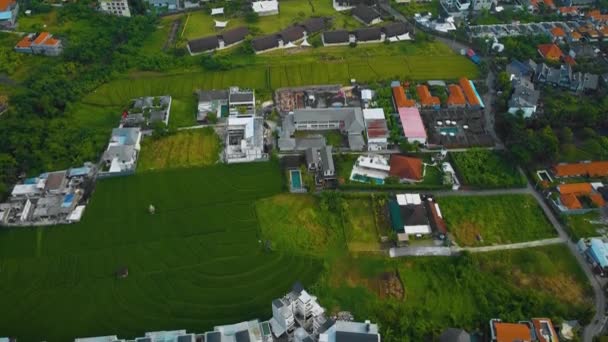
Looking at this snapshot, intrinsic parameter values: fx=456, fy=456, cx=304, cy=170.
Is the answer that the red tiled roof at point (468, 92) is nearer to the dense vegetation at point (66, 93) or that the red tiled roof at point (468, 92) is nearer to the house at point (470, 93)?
the house at point (470, 93)

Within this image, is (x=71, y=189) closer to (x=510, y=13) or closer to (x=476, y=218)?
(x=476, y=218)

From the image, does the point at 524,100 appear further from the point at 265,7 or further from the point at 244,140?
the point at 265,7

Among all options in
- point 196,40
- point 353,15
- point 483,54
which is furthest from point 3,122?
point 483,54

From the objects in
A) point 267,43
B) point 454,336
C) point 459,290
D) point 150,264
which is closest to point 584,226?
point 459,290

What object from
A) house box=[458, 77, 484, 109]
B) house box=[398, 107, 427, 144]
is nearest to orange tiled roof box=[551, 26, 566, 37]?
house box=[458, 77, 484, 109]

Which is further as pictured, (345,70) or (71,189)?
(345,70)

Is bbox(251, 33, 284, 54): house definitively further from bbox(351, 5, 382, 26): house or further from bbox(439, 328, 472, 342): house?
bbox(439, 328, 472, 342): house

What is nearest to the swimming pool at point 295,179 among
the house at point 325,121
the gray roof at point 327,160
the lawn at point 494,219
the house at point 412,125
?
the gray roof at point 327,160
